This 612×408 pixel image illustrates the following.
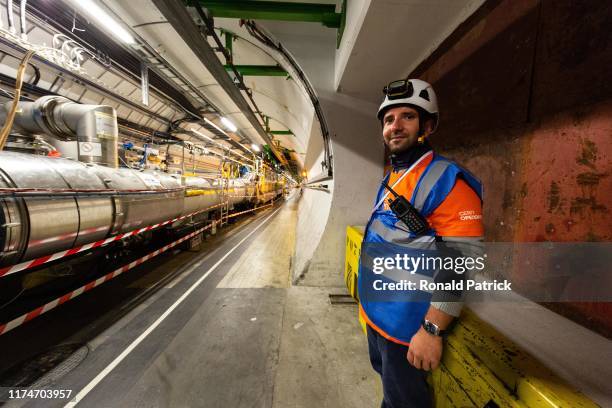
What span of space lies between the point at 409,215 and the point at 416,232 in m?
0.09

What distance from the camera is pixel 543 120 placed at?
1.26m

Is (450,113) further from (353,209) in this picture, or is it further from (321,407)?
(321,407)

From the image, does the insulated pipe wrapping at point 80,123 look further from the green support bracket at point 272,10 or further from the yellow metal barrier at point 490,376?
the yellow metal barrier at point 490,376

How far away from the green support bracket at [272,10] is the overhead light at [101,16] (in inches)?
40.7

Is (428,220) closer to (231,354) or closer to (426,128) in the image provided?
(426,128)

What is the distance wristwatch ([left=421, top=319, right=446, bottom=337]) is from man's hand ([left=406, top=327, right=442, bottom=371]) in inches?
0.6

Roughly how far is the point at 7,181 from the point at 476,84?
4141mm

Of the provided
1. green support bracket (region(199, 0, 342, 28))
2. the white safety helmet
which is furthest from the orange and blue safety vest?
green support bracket (region(199, 0, 342, 28))

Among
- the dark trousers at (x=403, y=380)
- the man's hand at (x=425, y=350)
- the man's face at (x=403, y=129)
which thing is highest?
the man's face at (x=403, y=129)

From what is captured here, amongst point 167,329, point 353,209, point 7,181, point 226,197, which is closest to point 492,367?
point 353,209

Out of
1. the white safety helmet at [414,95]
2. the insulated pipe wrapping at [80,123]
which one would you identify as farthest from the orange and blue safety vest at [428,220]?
the insulated pipe wrapping at [80,123]

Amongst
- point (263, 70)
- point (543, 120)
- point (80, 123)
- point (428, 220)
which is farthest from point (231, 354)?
point (263, 70)

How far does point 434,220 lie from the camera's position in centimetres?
109

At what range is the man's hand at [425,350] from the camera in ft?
3.40
